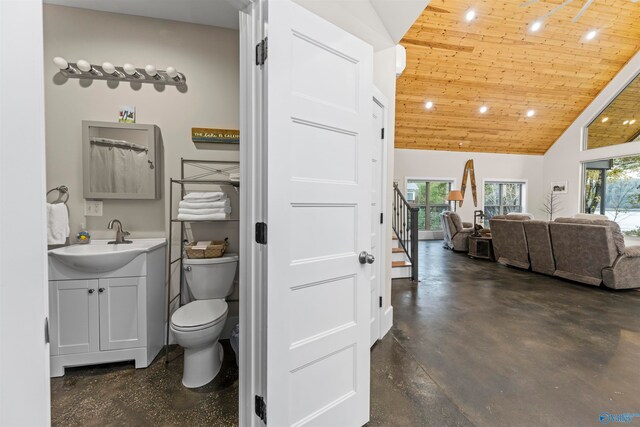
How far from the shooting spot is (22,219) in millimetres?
542

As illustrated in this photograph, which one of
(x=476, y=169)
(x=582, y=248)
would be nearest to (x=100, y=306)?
(x=582, y=248)

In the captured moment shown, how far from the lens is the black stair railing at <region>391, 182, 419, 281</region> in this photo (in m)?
4.12

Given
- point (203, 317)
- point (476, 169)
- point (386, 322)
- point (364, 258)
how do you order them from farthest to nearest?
point (476, 169)
point (386, 322)
point (203, 317)
point (364, 258)

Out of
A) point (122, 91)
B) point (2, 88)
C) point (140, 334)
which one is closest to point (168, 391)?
point (140, 334)

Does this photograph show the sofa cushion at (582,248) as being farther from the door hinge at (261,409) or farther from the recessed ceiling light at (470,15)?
the door hinge at (261,409)

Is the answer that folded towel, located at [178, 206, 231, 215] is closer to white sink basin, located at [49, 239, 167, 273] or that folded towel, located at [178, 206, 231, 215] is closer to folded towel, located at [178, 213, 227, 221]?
folded towel, located at [178, 213, 227, 221]

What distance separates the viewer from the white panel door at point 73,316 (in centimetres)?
187

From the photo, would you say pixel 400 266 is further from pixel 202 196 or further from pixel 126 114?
pixel 126 114

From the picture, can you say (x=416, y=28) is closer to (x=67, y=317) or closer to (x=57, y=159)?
(x=57, y=159)

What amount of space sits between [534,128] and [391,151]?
791 centimetres

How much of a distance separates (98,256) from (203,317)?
2.73 ft

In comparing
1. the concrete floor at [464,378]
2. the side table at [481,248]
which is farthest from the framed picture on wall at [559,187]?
the concrete floor at [464,378]

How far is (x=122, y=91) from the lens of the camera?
2258 millimetres

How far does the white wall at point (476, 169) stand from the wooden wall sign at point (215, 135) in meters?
6.38
